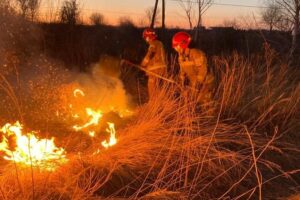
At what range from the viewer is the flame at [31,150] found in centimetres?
620

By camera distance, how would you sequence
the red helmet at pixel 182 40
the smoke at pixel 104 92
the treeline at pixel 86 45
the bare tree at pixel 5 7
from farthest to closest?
the treeline at pixel 86 45 < the bare tree at pixel 5 7 < the smoke at pixel 104 92 < the red helmet at pixel 182 40

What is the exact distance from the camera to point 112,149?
689cm

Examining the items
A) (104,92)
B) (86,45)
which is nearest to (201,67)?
(104,92)

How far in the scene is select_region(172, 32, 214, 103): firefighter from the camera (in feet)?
32.5

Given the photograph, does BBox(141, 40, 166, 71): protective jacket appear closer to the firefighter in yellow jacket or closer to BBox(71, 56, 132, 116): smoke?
the firefighter in yellow jacket

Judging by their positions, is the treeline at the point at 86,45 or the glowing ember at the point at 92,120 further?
the treeline at the point at 86,45

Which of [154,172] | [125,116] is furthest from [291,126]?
[154,172]

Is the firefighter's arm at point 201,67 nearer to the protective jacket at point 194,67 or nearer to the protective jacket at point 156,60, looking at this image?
the protective jacket at point 194,67

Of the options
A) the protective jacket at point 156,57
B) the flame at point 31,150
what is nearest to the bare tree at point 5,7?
the protective jacket at point 156,57

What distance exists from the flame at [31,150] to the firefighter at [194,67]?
153 inches

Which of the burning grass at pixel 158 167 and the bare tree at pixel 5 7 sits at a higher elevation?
the bare tree at pixel 5 7

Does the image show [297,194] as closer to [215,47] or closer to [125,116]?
[125,116]

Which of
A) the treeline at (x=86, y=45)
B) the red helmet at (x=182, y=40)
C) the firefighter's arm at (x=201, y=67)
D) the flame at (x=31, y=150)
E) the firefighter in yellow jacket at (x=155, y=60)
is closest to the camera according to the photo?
the flame at (x=31, y=150)

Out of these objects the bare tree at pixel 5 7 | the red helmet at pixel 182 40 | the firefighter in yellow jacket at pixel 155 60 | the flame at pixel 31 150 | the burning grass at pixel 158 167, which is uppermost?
the bare tree at pixel 5 7
